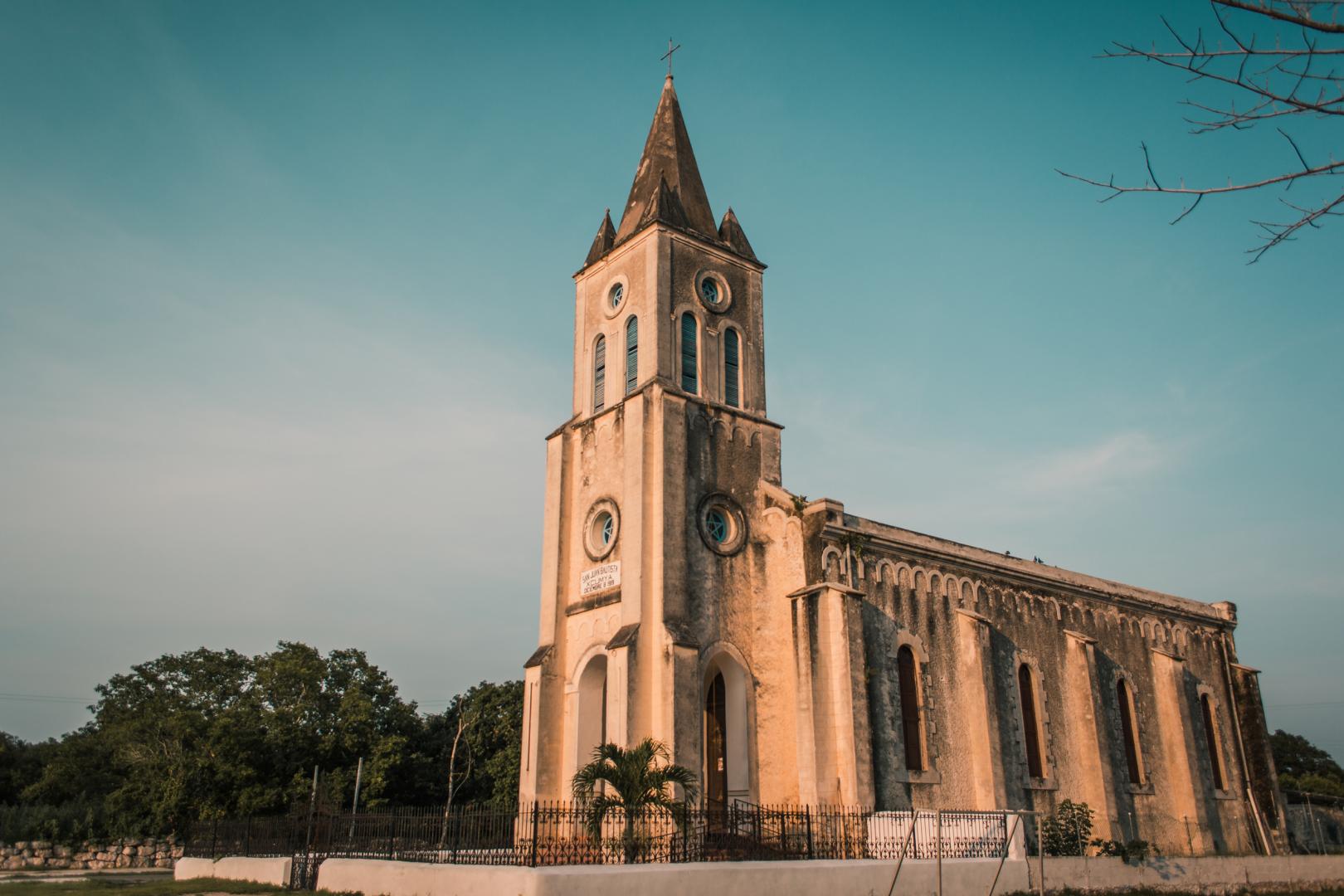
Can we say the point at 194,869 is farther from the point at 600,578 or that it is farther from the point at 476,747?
the point at 476,747

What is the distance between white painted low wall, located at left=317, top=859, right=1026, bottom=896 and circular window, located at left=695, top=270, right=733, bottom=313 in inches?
613

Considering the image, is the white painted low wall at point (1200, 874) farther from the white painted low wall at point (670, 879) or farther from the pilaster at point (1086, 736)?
the pilaster at point (1086, 736)

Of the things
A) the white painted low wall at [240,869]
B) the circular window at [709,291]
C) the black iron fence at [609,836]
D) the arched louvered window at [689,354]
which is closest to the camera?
the black iron fence at [609,836]

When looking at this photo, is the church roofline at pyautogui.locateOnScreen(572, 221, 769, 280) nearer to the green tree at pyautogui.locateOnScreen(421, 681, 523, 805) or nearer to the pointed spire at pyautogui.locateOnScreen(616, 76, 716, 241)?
the pointed spire at pyautogui.locateOnScreen(616, 76, 716, 241)

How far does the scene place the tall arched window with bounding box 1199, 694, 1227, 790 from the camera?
34906 millimetres

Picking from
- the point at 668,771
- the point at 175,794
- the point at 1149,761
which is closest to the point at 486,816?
the point at 668,771

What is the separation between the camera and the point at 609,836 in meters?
20.2

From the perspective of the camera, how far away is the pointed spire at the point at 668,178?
2880 centimetres

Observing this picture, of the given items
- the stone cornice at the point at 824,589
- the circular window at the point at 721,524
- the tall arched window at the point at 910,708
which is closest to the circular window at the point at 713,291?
the circular window at the point at 721,524

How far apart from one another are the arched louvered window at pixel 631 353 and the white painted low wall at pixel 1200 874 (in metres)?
14.9

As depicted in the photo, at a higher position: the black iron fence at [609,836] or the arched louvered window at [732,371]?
the arched louvered window at [732,371]

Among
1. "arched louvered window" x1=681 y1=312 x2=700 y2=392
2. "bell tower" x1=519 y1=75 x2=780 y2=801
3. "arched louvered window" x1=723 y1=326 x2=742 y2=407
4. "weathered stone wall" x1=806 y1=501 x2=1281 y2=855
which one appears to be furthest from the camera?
"arched louvered window" x1=723 y1=326 x2=742 y2=407

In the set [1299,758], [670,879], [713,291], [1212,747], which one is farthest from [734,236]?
[1299,758]

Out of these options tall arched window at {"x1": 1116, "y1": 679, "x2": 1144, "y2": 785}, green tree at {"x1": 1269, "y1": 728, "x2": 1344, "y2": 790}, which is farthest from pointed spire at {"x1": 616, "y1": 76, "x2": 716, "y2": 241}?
green tree at {"x1": 1269, "y1": 728, "x2": 1344, "y2": 790}
